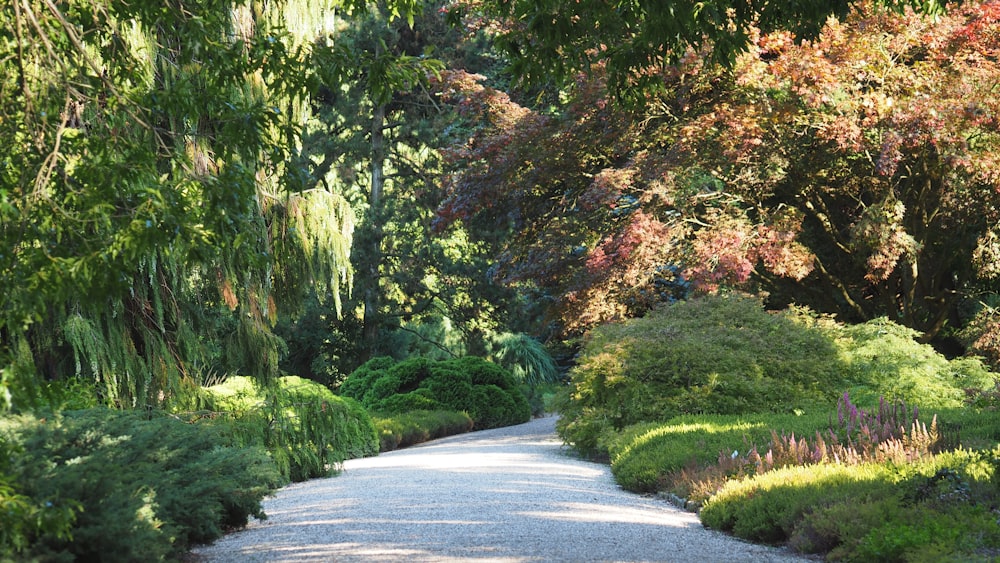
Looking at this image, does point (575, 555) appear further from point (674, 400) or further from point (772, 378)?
point (772, 378)

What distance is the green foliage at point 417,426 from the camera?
50.2 ft

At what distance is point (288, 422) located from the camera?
9.71m

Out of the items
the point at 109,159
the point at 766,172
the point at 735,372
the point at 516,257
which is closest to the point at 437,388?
the point at 516,257

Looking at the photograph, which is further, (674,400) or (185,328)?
(674,400)

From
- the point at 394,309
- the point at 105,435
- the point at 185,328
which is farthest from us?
the point at 394,309

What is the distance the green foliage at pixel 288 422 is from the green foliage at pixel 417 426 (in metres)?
4.14

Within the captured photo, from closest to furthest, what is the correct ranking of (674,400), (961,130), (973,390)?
(973,390) → (674,400) → (961,130)

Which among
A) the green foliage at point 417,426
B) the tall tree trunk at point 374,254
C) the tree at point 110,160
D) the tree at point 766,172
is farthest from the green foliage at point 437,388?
the tree at point 110,160

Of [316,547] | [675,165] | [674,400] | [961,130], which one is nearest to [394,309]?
[675,165]

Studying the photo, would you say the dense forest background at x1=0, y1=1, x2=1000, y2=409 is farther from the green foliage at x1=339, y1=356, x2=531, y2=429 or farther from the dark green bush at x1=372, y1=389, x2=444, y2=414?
the dark green bush at x1=372, y1=389, x2=444, y2=414

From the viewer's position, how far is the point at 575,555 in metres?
5.16

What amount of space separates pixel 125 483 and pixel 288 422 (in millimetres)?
4933

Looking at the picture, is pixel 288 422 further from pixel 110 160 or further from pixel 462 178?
pixel 462 178

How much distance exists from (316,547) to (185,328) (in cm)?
340
